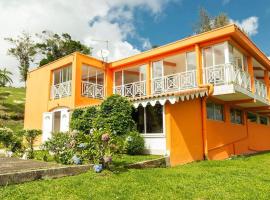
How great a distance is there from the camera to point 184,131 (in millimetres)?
12891

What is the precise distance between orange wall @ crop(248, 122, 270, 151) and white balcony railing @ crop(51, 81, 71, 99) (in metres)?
13.4

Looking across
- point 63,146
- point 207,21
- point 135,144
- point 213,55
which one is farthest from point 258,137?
point 207,21

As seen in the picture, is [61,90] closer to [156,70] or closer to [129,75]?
[129,75]

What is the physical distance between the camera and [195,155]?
13.5 metres

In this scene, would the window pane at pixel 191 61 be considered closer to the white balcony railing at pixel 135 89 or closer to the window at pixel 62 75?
the white balcony railing at pixel 135 89

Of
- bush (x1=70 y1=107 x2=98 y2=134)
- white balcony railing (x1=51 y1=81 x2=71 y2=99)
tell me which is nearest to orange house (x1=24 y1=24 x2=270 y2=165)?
white balcony railing (x1=51 y1=81 x2=71 y2=99)

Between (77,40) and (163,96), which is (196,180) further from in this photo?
(77,40)

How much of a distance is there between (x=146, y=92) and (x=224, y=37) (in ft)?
19.3

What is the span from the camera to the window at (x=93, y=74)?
2016 cm

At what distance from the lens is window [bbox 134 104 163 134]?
1284 cm

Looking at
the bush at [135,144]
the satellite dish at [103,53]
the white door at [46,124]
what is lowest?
the bush at [135,144]

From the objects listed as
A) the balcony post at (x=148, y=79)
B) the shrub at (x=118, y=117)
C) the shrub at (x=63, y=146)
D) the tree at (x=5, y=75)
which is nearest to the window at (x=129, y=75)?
the balcony post at (x=148, y=79)

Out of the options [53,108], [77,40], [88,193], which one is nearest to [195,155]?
[88,193]

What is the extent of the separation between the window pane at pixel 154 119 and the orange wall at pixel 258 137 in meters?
10.4
